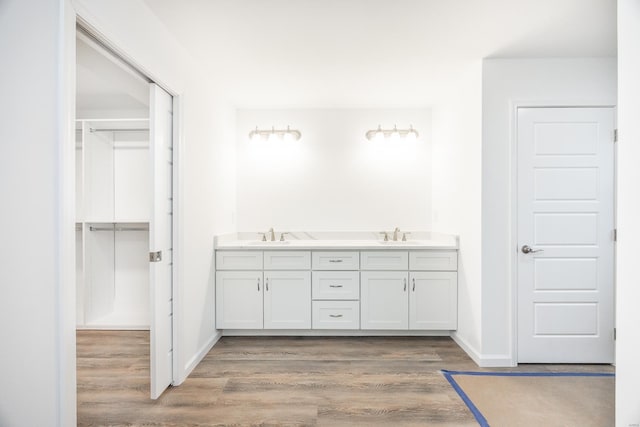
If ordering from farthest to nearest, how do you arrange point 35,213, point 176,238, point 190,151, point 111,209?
point 111,209, point 190,151, point 176,238, point 35,213

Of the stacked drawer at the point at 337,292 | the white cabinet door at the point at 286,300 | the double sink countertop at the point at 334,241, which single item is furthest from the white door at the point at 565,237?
the white cabinet door at the point at 286,300

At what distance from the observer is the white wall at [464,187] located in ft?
9.75

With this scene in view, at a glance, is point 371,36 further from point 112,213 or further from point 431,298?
point 112,213

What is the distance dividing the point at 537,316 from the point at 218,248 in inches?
110

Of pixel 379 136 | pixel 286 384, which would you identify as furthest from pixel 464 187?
pixel 286 384

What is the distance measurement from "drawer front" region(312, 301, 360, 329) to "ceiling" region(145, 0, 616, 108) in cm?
208

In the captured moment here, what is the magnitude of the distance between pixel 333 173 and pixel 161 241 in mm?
2201

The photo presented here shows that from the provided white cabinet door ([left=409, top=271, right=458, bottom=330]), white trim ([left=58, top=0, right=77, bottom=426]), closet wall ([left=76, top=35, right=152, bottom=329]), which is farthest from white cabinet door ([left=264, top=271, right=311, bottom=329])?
white trim ([left=58, top=0, right=77, bottom=426])

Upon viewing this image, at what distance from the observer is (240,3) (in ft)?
6.82

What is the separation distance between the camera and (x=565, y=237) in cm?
287

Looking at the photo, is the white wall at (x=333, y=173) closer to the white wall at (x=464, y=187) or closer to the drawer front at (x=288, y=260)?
the white wall at (x=464, y=187)

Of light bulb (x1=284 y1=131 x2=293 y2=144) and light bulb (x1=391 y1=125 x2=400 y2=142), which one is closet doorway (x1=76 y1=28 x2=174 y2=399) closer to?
light bulb (x1=284 y1=131 x2=293 y2=144)

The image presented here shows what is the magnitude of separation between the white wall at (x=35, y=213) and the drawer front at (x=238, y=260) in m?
2.04
